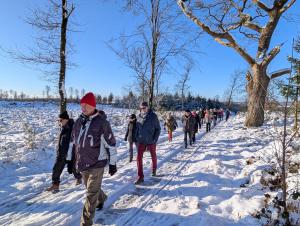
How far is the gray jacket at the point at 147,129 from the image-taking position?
7.25 m

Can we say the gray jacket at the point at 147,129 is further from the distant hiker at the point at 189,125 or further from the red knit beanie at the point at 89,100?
the distant hiker at the point at 189,125

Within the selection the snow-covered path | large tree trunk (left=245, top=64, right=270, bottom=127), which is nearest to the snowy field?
the snow-covered path

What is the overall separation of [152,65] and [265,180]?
10.8 meters

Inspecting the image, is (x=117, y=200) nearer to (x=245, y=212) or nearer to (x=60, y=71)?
(x=245, y=212)

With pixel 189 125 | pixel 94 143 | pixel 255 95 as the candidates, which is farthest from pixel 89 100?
pixel 255 95

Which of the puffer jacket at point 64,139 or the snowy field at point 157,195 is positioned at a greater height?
the puffer jacket at point 64,139

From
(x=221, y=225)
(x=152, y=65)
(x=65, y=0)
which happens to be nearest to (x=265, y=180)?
(x=221, y=225)

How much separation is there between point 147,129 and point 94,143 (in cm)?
295

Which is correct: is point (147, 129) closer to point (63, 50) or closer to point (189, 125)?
point (63, 50)

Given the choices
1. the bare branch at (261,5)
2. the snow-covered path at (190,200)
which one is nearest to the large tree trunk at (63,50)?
the snow-covered path at (190,200)

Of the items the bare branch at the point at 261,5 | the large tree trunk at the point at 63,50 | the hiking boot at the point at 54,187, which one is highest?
the bare branch at the point at 261,5

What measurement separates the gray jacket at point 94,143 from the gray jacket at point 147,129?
273 cm

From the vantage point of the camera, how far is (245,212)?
4840 millimetres

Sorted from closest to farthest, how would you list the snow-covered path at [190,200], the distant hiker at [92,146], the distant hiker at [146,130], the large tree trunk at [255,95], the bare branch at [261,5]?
the distant hiker at [92,146], the snow-covered path at [190,200], the distant hiker at [146,130], the bare branch at [261,5], the large tree trunk at [255,95]
